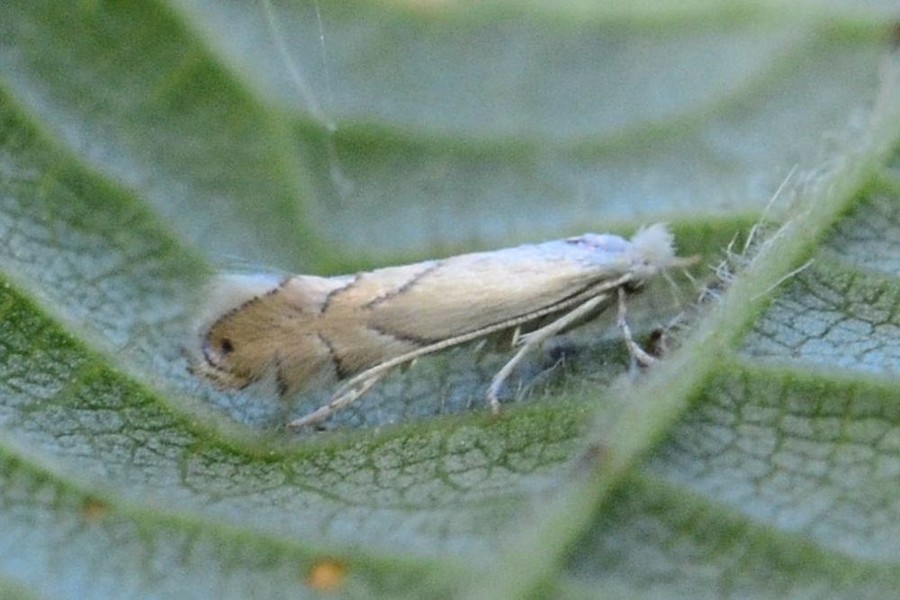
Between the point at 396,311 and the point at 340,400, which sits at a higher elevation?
the point at 396,311

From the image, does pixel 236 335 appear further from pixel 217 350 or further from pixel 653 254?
pixel 653 254

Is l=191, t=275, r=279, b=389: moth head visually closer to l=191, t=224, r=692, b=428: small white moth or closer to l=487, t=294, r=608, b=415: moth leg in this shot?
l=191, t=224, r=692, b=428: small white moth

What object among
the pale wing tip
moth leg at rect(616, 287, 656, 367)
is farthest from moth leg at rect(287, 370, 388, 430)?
moth leg at rect(616, 287, 656, 367)

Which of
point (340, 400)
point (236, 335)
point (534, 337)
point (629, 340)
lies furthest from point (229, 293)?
point (629, 340)

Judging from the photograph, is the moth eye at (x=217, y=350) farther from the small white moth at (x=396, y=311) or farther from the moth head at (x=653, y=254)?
the moth head at (x=653, y=254)

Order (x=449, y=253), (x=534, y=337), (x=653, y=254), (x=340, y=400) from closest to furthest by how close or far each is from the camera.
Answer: (x=340, y=400), (x=534, y=337), (x=653, y=254), (x=449, y=253)

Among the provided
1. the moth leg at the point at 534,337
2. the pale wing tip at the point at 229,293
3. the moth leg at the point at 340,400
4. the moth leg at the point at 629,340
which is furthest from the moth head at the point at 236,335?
the moth leg at the point at 629,340
